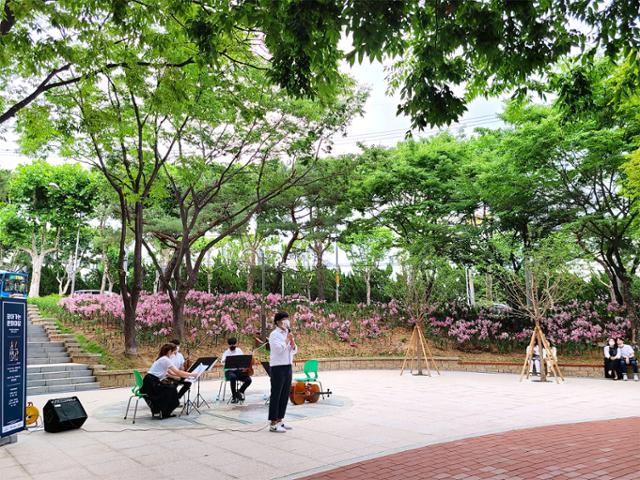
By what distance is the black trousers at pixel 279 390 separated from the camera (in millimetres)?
7082

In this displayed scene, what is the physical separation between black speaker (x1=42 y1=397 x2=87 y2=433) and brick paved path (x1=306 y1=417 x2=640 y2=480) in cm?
438

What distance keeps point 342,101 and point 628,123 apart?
873 cm

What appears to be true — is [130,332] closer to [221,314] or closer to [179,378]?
[221,314]

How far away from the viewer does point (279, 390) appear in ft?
23.3

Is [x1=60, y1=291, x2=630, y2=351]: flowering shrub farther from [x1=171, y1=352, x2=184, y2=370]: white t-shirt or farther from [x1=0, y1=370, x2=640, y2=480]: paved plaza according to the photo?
[x1=171, y1=352, x2=184, y2=370]: white t-shirt

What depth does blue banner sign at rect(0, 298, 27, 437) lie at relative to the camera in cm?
648

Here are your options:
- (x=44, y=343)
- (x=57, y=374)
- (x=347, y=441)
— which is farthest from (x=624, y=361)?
(x=44, y=343)

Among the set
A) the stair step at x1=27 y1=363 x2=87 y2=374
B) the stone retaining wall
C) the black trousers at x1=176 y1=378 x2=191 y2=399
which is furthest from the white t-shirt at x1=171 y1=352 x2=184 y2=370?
the stair step at x1=27 y1=363 x2=87 y2=374

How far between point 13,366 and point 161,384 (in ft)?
7.31

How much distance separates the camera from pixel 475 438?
6.50 meters

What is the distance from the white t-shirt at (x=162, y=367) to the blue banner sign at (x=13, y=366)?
6.19 feet

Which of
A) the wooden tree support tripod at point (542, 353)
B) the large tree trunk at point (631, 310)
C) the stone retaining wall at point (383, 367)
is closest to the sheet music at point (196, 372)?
the stone retaining wall at point (383, 367)

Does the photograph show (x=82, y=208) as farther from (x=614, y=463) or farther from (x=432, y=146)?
(x=614, y=463)

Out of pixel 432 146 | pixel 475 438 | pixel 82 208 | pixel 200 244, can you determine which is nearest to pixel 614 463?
pixel 475 438
